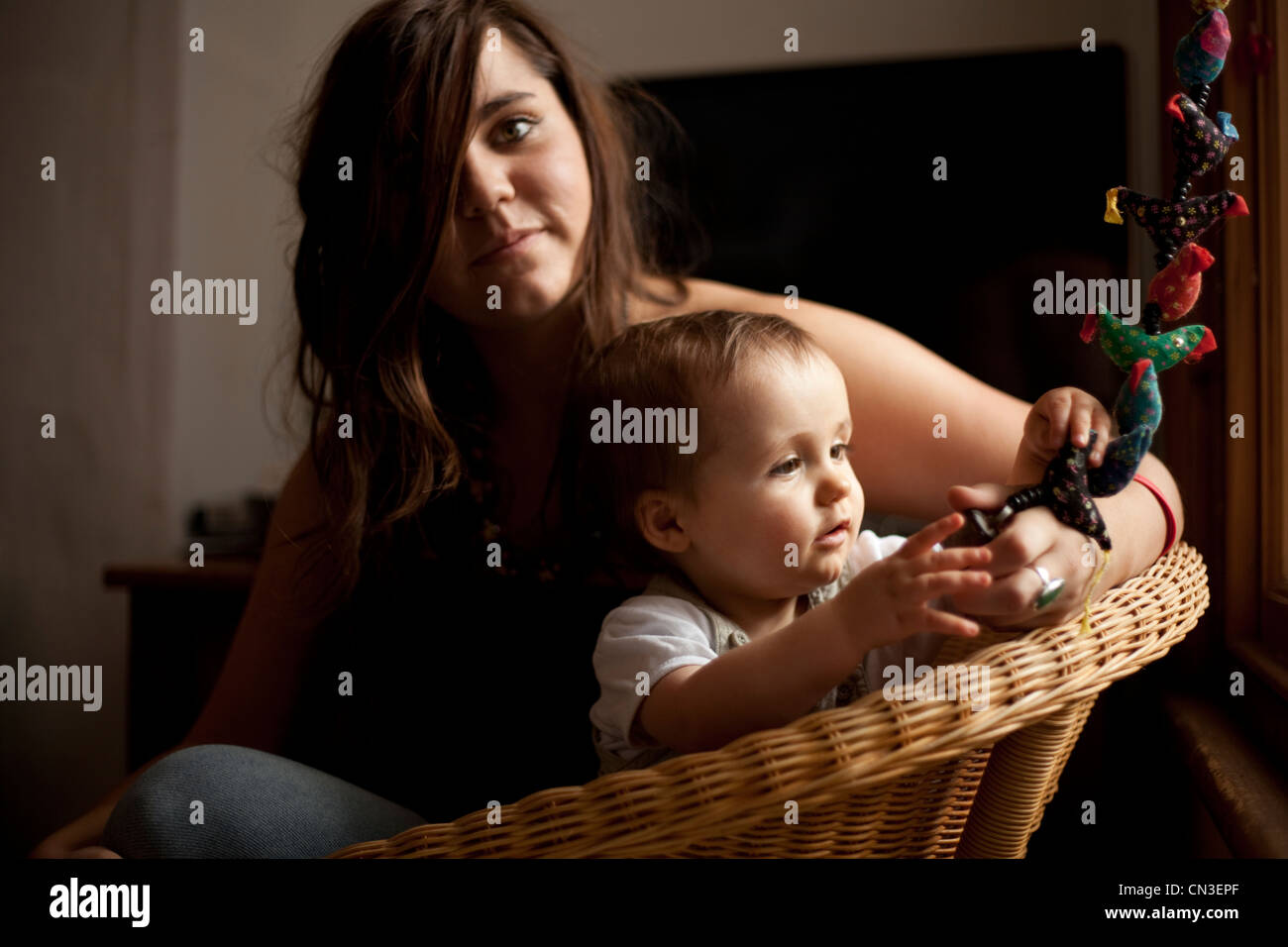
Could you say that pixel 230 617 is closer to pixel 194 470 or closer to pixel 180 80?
pixel 194 470

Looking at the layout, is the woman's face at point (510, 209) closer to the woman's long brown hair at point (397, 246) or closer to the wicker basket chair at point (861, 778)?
the woman's long brown hair at point (397, 246)

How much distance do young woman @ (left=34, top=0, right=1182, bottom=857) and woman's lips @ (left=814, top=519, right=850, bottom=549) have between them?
22 centimetres

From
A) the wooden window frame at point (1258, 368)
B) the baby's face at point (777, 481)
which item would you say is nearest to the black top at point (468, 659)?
the baby's face at point (777, 481)

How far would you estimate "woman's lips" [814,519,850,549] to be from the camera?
2.42 ft

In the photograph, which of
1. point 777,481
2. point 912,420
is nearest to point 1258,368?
point 912,420

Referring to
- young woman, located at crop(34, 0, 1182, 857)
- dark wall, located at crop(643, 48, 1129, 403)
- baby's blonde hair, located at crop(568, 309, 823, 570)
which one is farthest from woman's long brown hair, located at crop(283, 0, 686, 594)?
dark wall, located at crop(643, 48, 1129, 403)

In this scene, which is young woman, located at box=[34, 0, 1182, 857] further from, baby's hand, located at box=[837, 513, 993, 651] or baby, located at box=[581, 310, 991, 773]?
baby's hand, located at box=[837, 513, 993, 651]

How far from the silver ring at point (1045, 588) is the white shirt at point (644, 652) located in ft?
0.38

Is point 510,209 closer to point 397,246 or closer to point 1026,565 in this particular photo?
point 397,246

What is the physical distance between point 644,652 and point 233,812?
33 centimetres

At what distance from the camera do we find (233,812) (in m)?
0.76

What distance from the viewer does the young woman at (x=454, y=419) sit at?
37.2 inches

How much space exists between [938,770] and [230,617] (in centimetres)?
145
